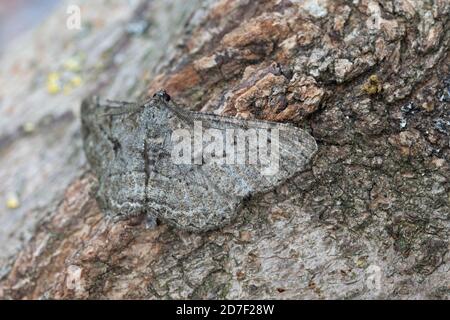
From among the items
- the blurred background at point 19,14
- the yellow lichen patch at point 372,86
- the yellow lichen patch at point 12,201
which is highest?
the yellow lichen patch at point 372,86

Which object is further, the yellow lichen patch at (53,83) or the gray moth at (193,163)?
the yellow lichen patch at (53,83)

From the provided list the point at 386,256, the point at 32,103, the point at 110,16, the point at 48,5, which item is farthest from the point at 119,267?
the point at 48,5

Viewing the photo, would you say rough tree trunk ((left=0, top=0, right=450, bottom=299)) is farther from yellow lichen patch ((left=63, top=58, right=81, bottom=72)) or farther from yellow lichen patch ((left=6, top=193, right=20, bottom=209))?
yellow lichen patch ((left=63, top=58, right=81, bottom=72))

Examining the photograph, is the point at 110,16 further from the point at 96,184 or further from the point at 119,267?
the point at 119,267

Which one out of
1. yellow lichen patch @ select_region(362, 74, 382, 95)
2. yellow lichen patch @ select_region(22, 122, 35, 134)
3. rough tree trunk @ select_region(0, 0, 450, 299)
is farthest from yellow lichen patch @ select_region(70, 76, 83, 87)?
yellow lichen patch @ select_region(362, 74, 382, 95)

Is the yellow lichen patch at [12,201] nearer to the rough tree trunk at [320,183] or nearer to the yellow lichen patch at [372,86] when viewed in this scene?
the rough tree trunk at [320,183]

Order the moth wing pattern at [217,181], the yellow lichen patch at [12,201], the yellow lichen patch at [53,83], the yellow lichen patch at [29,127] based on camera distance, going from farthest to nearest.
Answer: the yellow lichen patch at [53,83] < the yellow lichen patch at [29,127] < the yellow lichen patch at [12,201] < the moth wing pattern at [217,181]

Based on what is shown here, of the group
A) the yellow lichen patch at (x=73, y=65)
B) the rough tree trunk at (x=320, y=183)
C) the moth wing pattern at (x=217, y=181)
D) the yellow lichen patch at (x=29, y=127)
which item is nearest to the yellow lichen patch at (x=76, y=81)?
the yellow lichen patch at (x=73, y=65)
